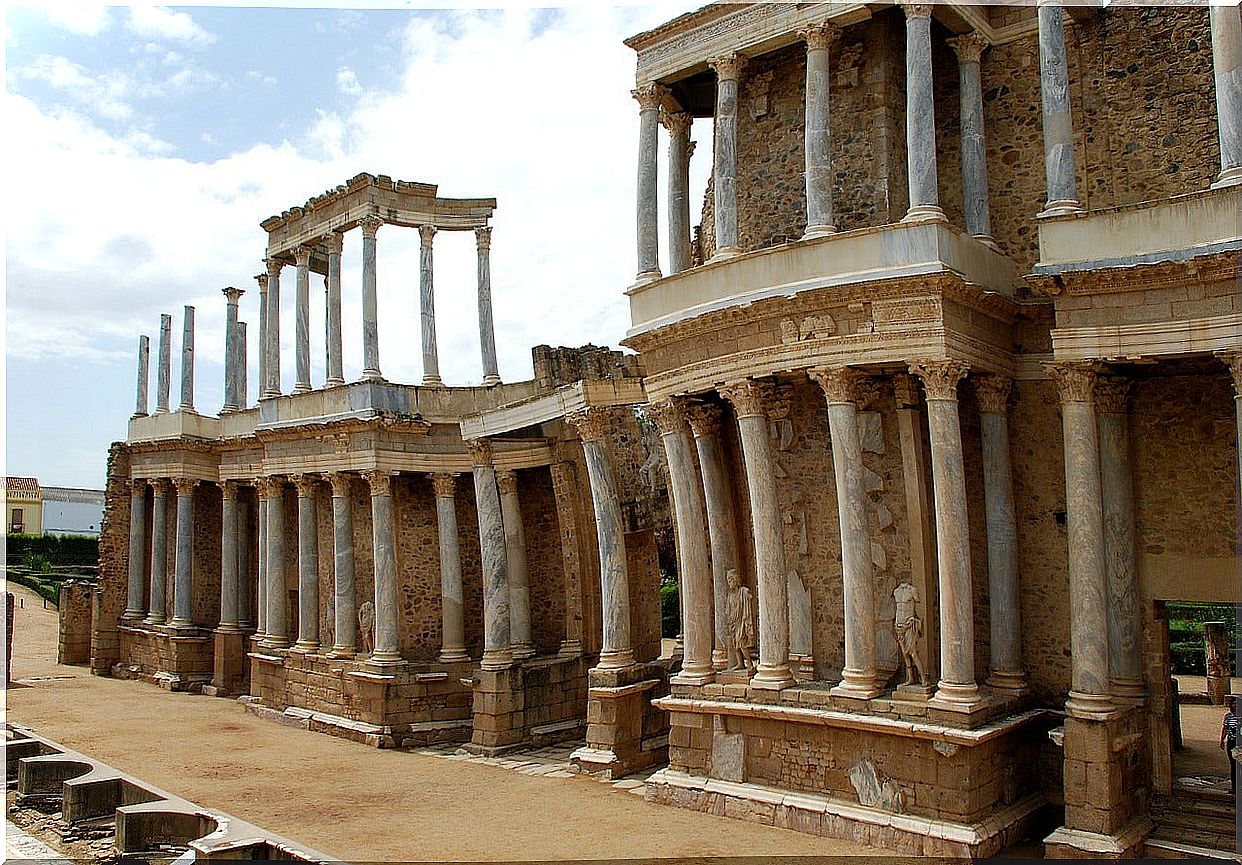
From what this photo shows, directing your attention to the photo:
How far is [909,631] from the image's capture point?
43.7 ft

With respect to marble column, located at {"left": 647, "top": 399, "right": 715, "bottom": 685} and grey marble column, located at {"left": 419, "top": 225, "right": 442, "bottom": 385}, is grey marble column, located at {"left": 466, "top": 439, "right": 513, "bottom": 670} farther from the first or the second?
marble column, located at {"left": 647, "top": 399, "right": 715, "bottom": 685}

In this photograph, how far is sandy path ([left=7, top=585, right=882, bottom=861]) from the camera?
498 inches

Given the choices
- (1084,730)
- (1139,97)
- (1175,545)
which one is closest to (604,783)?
(1084,730)

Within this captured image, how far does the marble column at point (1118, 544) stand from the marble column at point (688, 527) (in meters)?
5.46

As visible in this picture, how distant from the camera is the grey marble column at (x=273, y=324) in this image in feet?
83.6

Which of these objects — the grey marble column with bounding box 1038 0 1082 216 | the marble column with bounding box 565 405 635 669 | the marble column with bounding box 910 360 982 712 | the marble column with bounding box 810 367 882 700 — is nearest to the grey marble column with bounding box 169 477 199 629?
the marble column with bounding box 565 405 635 669

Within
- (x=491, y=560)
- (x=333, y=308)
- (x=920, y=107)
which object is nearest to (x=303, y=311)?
(x=333, y=308)

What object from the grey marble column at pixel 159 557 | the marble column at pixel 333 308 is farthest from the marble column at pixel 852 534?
the grey marble column at pixel 159 557

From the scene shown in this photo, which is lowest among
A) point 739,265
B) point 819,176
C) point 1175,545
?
point 1175,545

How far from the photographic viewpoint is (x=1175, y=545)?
42.7 feet

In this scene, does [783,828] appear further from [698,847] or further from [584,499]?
[584,499]

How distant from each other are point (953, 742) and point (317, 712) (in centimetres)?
1491

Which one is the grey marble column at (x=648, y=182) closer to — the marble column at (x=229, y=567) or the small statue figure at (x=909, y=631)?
the small statue figure at (x=909, y=631)

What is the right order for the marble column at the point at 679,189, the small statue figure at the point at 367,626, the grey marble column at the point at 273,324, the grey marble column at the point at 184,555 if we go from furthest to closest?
the grey marble column at the point at 184,555
the grey marble column at the point at 273,324
the small statue figure at the point at 367,626
the marble column at the point at 679,189
